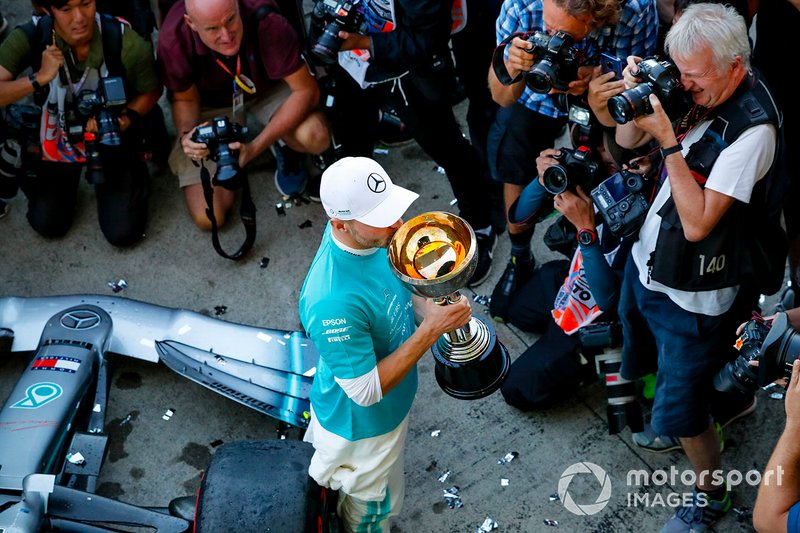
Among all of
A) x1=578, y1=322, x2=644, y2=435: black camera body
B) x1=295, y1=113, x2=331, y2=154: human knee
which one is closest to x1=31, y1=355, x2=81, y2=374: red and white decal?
x1=295, y1=113, x2=331, y2=154: human knee

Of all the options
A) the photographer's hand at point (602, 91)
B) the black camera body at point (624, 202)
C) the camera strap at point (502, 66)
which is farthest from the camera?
the camera strap at point (502, 66)

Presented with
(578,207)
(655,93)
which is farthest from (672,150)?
(578,207)

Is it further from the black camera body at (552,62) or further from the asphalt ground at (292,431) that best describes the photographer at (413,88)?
the black camera body at (552,62)

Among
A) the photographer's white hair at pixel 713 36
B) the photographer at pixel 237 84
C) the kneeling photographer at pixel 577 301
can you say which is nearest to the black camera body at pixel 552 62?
the kneeling photographer at pixel 577 301

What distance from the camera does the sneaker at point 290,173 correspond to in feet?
18.7

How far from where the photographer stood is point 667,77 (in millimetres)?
3232

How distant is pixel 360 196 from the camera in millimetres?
3049

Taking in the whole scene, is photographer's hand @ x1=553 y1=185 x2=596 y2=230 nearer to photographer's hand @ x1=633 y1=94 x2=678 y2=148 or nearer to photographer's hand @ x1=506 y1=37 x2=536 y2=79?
photographer's hand @ x1=506 y1=37 x2=536 y2=79

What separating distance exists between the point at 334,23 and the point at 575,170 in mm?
1502

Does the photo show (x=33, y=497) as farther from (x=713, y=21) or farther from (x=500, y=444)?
(x=713, y=21)

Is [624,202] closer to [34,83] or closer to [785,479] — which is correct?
[785,479]

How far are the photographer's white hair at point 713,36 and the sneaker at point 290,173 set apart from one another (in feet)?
9.47

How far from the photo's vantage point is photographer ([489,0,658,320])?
3.80 metres

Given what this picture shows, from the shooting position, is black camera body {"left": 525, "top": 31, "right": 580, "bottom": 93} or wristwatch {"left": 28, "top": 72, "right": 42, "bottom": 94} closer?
black camera body {"left": 525, "top": 31, "right": 580, "bottom": 93}
